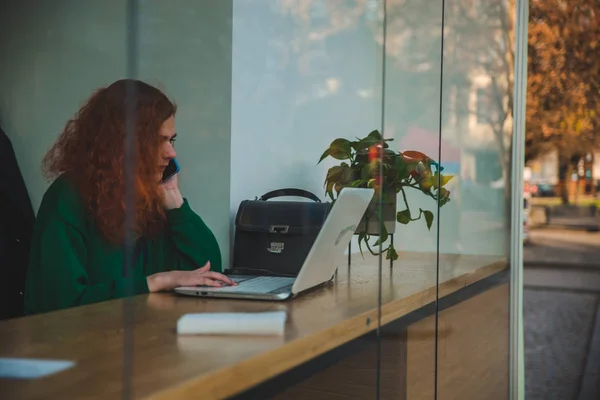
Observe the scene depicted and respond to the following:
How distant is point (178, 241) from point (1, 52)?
3.46 ft

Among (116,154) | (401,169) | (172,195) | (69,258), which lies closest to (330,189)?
(401,169)

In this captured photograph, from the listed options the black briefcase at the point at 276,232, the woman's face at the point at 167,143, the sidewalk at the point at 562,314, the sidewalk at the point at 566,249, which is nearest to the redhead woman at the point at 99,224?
the woman's face at the point at 167,143

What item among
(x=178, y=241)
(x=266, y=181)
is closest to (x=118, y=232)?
(x=178, y=241)

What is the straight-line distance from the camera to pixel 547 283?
384 cm

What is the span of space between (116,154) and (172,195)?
377 millimetres

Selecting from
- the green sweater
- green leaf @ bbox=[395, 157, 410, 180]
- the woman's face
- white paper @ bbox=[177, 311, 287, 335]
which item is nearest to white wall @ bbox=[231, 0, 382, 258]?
green leaf @ bbox=[395, 157, 410, 180]

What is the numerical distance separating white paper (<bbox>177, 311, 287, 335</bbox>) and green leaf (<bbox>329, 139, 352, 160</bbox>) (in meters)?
0.91

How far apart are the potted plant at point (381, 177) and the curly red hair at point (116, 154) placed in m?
0.50

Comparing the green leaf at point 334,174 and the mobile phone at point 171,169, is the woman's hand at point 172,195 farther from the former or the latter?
the green leaf at point 334,174

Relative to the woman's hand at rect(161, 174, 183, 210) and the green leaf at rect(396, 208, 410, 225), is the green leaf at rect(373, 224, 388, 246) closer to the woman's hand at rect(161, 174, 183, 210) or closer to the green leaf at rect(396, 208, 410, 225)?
the green leaf at rect(396, 208, 410, 225)

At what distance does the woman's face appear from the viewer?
72.8 inches

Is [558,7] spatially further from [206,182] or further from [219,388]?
[219,388]

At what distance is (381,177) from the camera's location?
1.99 m

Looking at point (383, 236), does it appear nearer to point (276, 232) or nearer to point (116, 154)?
point (276, 232)
